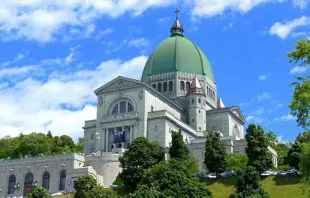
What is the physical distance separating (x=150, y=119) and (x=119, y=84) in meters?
9.61

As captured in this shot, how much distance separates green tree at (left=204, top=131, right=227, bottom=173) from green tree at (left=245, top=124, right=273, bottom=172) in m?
3.81

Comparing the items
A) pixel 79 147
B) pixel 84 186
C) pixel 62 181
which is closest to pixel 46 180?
pixel 62 181

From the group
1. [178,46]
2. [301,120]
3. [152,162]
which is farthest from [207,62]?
[301,120]

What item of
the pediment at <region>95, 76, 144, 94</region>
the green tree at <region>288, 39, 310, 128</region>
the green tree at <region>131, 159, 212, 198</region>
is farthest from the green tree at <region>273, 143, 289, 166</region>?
→ the green tree at <region>288, 39, 310, 128</region>

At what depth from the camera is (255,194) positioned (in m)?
62.5

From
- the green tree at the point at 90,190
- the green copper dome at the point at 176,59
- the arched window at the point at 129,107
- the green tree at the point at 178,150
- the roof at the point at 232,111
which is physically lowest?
the green tree at the point at 90,190

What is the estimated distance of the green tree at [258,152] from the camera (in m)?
76.4

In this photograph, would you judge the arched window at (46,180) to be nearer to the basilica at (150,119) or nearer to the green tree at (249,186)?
the basilica at (150,119)

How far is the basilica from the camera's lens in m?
93.7

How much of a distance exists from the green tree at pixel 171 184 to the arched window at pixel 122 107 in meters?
38.8

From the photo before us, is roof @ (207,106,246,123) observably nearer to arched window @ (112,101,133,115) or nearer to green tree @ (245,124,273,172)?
arched window @ (112,101,133,115)

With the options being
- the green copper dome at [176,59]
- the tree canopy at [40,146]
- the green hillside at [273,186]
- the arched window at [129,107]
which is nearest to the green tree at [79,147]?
the tree canopy at [40,146]

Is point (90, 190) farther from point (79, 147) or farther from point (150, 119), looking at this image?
point (79, 147)

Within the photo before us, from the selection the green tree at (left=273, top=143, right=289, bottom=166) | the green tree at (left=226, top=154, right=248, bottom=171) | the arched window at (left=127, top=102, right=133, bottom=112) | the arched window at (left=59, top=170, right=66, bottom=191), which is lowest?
the arched window at (left=59, top=170, right=66, bottom=191)
